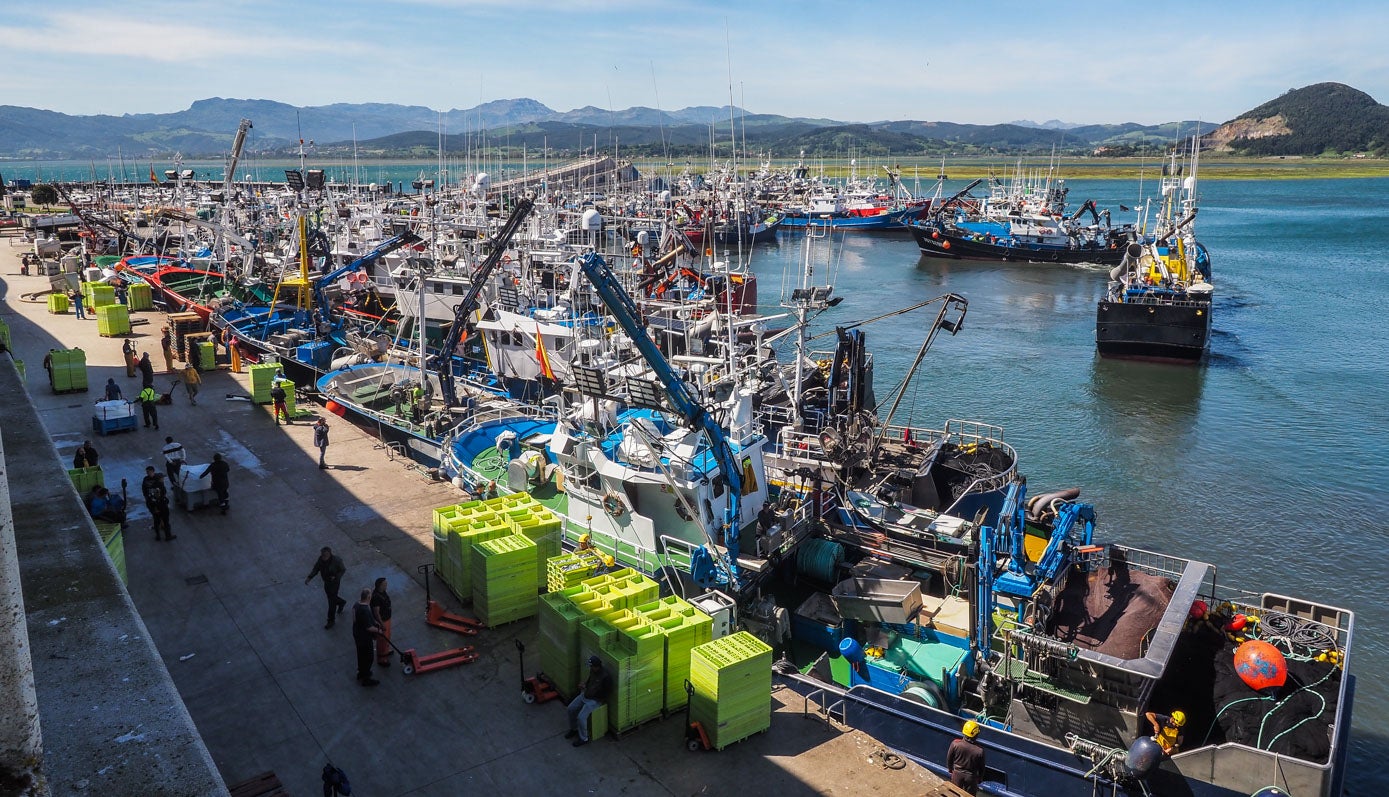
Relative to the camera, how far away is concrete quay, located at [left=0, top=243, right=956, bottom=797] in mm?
4383

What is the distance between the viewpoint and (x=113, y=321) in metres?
26.1

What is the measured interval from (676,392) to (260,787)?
6.23m

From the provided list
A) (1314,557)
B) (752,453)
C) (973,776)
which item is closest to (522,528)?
(752,453)

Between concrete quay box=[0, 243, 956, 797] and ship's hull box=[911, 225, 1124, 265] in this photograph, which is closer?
concrete quay box=[0, 243, 956, 797]

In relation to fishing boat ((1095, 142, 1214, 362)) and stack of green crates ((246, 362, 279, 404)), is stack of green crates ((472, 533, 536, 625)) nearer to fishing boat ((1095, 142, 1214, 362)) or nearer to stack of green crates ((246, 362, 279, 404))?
stack of green crates ((246, 362, 279, 404))

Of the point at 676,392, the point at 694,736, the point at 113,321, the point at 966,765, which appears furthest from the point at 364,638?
the point at 113,321

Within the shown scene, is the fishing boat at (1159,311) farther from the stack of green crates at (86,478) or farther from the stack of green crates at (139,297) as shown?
the stack of green crates at (139,297)

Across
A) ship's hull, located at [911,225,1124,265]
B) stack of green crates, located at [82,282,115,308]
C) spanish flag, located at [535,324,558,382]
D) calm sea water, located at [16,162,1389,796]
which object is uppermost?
ship's hull, located at [911,225,1124,265]

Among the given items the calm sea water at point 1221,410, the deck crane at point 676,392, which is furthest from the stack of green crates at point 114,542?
the calm sea water at point 1221,410

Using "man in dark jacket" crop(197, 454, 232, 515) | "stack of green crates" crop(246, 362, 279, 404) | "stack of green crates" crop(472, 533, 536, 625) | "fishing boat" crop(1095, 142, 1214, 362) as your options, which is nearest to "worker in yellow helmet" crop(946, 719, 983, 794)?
"stack of green crates" crop(472, 533, 536, 625)

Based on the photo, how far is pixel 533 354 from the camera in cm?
2347

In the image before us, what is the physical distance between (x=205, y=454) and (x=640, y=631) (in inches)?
453

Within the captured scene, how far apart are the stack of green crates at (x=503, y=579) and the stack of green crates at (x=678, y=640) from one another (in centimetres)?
186

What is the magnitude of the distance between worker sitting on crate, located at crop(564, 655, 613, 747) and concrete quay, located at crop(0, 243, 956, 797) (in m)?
0.16
